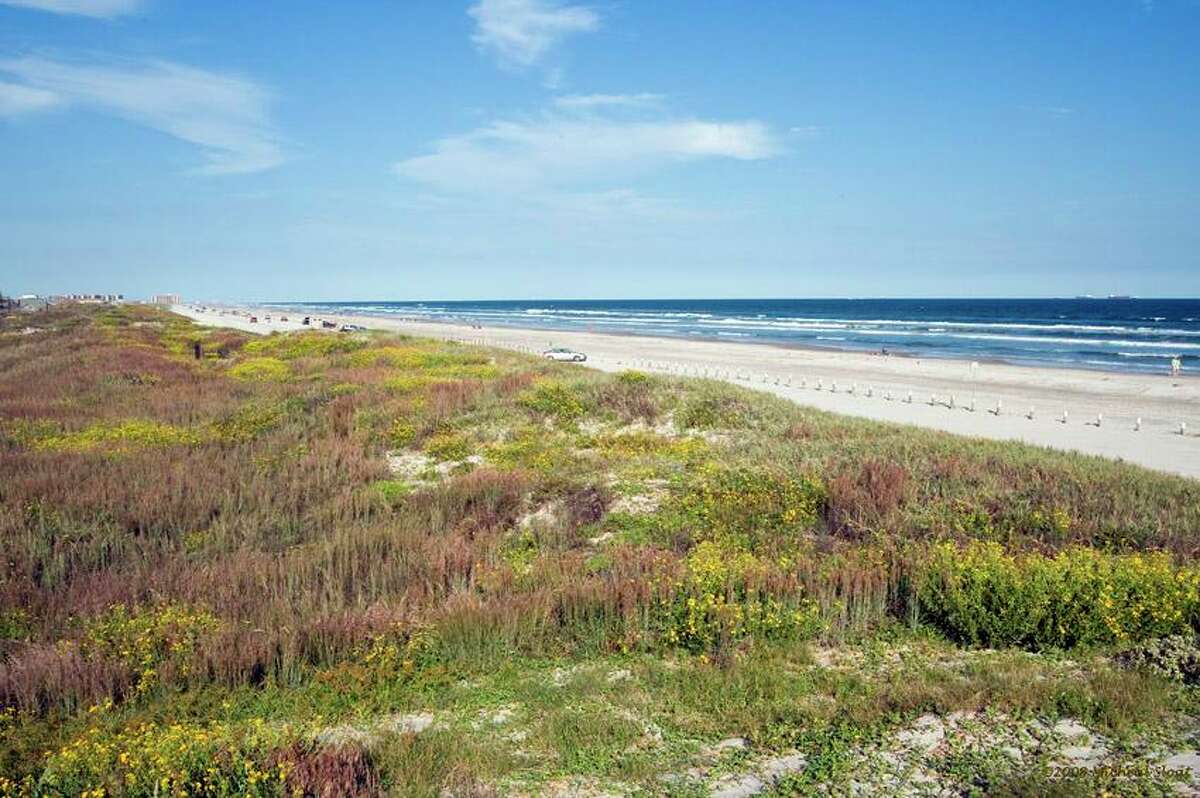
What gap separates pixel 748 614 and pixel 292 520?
923 centimetres

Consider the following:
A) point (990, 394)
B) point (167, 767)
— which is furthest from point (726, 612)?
point (990, 394)

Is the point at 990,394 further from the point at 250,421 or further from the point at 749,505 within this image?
the point at 250,421

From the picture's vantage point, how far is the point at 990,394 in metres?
38.4

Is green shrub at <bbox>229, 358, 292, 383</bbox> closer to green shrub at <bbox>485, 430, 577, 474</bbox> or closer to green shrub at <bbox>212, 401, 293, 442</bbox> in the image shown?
green shrub at <bbox>212, 401, 293, 442</bbox>

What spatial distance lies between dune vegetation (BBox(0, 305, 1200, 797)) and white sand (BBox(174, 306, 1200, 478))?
789 cm

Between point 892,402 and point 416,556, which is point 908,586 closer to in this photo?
point 416,556

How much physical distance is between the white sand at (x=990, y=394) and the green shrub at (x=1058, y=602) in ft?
40.4

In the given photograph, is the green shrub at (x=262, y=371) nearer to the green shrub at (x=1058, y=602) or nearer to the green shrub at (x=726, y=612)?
the green shrub at (x=726, y=612)

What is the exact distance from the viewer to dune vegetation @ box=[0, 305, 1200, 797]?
6.26 m

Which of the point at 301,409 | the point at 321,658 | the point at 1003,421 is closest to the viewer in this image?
the point at 321,658

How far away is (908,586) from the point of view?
33.0ft

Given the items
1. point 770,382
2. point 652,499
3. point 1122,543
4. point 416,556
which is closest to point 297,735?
point 416,556

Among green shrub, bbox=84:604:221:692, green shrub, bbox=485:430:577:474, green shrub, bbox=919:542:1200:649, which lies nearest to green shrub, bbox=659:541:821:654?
green shrub, bbox=919:542:1200:649

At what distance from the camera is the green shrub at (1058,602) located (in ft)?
28.7
